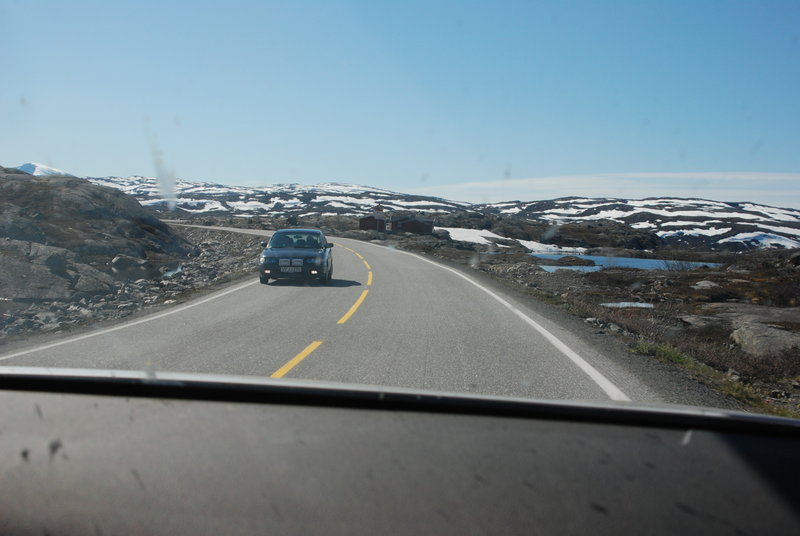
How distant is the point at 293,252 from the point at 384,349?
9921mm

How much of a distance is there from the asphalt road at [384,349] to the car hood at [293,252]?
3.54 metres

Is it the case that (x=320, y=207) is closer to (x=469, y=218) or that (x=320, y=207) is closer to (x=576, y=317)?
(x=469, y=218)

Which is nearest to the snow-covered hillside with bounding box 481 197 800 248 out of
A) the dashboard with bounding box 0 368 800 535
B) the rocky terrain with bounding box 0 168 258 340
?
the rocky terrain with bounding box 0 168 258 340

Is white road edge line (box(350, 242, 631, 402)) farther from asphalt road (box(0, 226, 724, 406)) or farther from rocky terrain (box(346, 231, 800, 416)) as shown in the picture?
rocky terrain (box(346, 231, 800, 416))

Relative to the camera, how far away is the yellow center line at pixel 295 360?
627 centimetres

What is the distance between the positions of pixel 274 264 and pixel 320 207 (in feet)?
458

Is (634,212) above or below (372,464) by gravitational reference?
below

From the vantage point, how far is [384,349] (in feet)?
25.6

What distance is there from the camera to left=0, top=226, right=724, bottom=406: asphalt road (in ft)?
20.0

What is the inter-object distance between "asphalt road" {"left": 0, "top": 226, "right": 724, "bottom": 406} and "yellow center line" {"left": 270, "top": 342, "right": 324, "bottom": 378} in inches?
0.9

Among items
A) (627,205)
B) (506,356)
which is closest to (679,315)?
(506,356)

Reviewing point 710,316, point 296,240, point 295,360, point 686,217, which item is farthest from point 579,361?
point 686,217

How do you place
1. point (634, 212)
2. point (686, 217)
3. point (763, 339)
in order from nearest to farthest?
point (763, 339), point (686, 217), point (634, 212)

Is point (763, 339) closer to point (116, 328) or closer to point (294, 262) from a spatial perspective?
point (294, 262)
